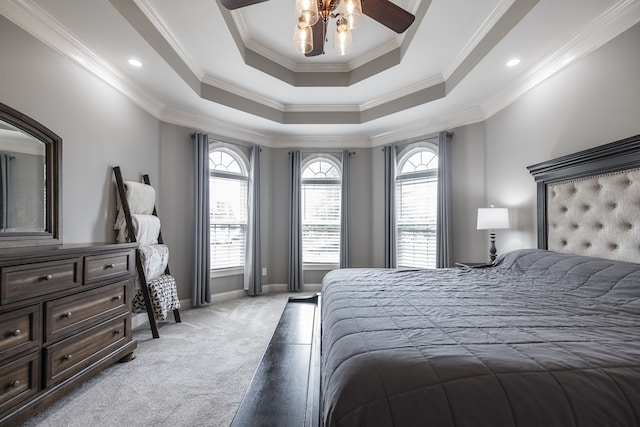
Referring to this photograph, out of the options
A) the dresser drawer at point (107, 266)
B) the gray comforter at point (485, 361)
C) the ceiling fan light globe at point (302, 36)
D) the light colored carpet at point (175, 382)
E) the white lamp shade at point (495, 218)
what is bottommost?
the light colored carpet at point (175, 382)

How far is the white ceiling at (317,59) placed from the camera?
2.25 metres

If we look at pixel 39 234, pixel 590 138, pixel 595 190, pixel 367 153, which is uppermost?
pixel 367 153

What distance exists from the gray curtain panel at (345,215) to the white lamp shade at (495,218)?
209cm

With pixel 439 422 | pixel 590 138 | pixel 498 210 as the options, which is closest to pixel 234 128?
pixel 498 210

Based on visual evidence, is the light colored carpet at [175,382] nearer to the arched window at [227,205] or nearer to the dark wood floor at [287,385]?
the dark wood floor at [287,385]

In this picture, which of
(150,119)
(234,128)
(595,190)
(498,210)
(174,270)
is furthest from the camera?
(234,128)

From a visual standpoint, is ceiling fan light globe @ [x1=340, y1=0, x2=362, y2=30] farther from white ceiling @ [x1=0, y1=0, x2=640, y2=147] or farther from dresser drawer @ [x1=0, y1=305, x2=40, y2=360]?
dresser drawer @ [x1=0, y1=305, x2=40, y2=360]

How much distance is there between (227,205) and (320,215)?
151cm

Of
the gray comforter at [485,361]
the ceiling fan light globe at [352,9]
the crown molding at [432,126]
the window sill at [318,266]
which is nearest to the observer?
the gray comforter at [485,361]

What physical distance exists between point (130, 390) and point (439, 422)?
7.14ft

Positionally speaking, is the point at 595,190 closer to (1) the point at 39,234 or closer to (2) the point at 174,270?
(1) the point at 39,234

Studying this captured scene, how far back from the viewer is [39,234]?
2156 mm

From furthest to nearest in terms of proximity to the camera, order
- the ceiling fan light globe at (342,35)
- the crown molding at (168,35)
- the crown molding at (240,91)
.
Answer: the crown molding at (240,91)
the crown molding at (168,35)
the ceiling fan light globe at (342,35)

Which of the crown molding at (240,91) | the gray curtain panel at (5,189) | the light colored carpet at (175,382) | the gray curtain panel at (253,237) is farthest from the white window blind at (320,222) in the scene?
the gray curtain panel at (5,189)
